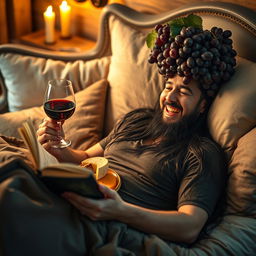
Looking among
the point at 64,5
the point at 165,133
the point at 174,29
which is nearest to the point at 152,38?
the point at 174,29

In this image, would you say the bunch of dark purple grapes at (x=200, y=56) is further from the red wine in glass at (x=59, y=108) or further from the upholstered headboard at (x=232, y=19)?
the red wine in glass at (x=59, y=108)

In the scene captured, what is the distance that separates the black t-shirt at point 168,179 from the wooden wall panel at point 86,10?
89 cm

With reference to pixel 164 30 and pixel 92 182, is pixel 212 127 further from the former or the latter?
pixel 92 182

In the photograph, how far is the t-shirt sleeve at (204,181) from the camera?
56.3 inches

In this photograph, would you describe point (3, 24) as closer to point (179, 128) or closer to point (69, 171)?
point (179, 128)

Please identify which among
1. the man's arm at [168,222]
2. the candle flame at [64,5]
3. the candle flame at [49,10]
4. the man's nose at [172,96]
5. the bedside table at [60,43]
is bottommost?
the man's arm at [168,222]

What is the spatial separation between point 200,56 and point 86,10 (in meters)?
1.26

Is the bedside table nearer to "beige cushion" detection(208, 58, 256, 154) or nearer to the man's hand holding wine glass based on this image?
the man's hand holding wine glass

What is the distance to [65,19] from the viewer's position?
2576 millimetres

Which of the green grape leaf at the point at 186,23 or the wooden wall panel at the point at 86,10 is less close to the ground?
the green grape leaf at the point at 186,23

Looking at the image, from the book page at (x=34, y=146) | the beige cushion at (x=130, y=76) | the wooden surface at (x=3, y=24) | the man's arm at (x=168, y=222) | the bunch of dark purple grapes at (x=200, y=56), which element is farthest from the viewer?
the wooden surface at (x=3, y=24)

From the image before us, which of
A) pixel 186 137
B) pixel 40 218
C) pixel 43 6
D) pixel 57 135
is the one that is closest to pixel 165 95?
pixel 186 137

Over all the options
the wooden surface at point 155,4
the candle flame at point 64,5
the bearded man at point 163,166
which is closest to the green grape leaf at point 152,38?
the bearded man at point 163,166

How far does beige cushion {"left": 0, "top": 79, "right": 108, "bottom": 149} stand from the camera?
188 centimetres
